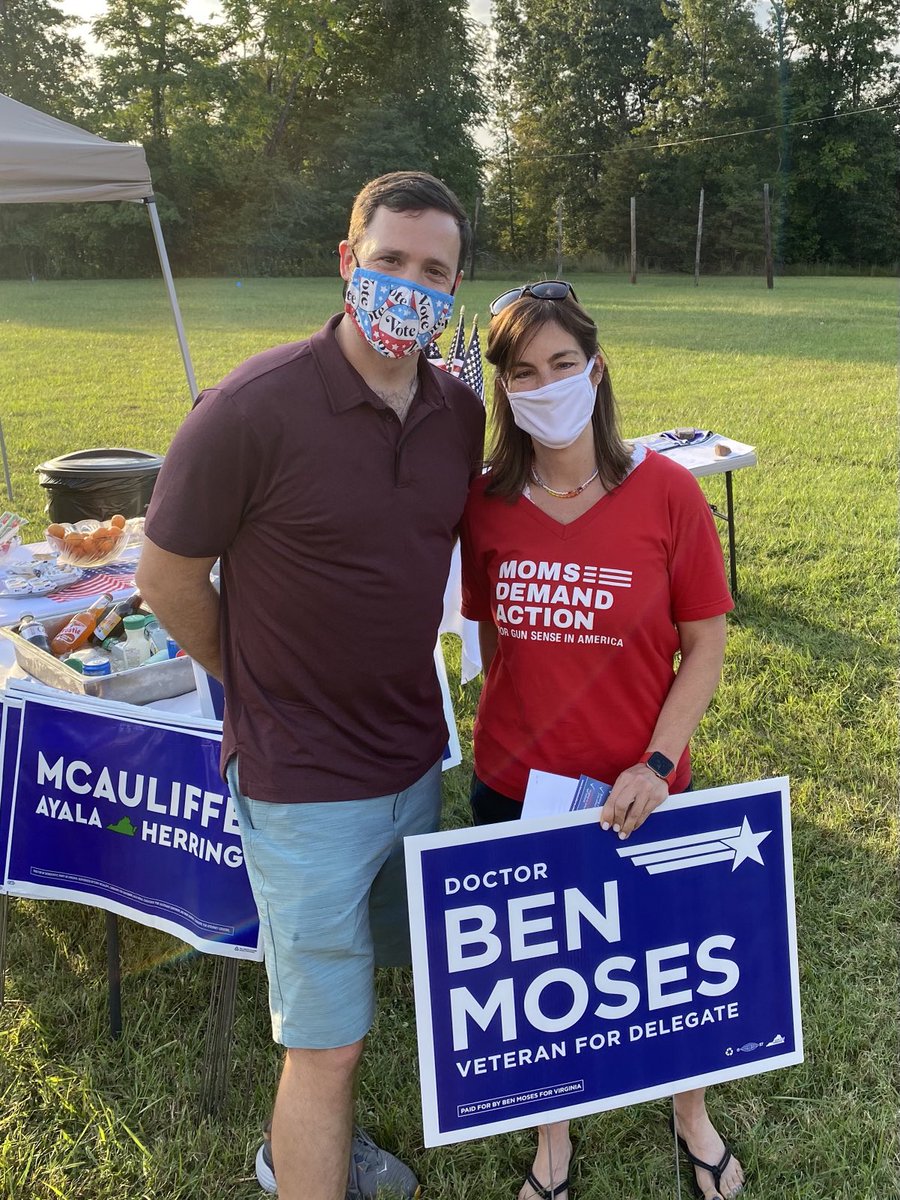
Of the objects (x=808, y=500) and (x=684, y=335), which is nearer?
(x=808, y=500)

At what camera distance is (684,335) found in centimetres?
1730

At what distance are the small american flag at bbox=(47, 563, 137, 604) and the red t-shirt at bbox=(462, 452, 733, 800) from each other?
213 centimetres

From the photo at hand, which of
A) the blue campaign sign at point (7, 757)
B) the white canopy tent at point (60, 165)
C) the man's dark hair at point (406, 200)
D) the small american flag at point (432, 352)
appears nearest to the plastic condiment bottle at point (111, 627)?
the blue campaign sign at point (7, 757)

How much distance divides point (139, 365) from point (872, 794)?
1381 centimetres

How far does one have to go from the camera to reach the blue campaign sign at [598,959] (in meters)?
1.72

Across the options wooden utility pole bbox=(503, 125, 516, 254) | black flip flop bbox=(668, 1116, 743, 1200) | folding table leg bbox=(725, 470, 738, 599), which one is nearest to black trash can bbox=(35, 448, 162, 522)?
folding table leg bbox=(725, 470, 738, 599)

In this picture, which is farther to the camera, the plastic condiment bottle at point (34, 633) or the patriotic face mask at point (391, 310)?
the plastic condiment bottle at point (34, 633)

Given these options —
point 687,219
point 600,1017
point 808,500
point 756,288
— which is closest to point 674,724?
point 600,1017

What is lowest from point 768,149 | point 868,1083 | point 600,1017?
point 868,1083

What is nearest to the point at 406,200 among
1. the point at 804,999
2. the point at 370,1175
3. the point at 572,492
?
the point at 572,492

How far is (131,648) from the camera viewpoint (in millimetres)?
2852

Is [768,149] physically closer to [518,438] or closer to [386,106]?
[386,106]

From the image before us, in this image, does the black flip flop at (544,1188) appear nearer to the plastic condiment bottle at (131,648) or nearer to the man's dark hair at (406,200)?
the plastic condiment bottle at (131,648)

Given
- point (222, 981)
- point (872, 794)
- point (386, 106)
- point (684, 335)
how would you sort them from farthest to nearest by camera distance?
1. point (386, 106)
2. point (684, 335)
3. point (872, 794)
4. point (222, 981)
